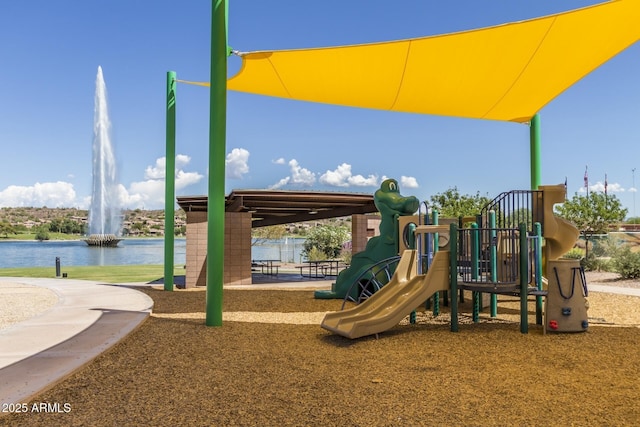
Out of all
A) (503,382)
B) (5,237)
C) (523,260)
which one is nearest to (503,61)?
(523,260)

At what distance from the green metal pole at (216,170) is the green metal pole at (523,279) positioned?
13.8 ft

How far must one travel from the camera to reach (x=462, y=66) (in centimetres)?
879

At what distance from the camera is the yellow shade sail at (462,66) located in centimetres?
757

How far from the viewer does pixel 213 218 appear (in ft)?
22.6

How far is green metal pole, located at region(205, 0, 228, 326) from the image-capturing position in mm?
6879

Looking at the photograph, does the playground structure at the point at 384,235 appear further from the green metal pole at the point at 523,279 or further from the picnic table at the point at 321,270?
the picnic table at the point at 321,270

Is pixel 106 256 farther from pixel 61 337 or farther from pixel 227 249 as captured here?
pixel 61 337

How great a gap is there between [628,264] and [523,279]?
34.8 feet

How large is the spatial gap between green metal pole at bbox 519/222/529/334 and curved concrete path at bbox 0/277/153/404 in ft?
17.3

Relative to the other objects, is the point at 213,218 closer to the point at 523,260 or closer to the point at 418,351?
the point at 418,351

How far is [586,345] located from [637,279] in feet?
35.2

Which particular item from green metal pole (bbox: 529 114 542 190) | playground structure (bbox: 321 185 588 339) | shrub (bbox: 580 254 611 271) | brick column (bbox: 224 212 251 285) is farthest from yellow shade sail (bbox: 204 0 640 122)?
shrub (bbox: 580 254 611 271)

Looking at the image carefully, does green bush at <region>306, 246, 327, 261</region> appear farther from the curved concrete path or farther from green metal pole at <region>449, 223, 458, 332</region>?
green metal pole at <region>449, 223, 458, 332</region>

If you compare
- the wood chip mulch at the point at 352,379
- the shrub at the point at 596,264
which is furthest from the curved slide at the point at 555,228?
the shrub at the point at 596,264
